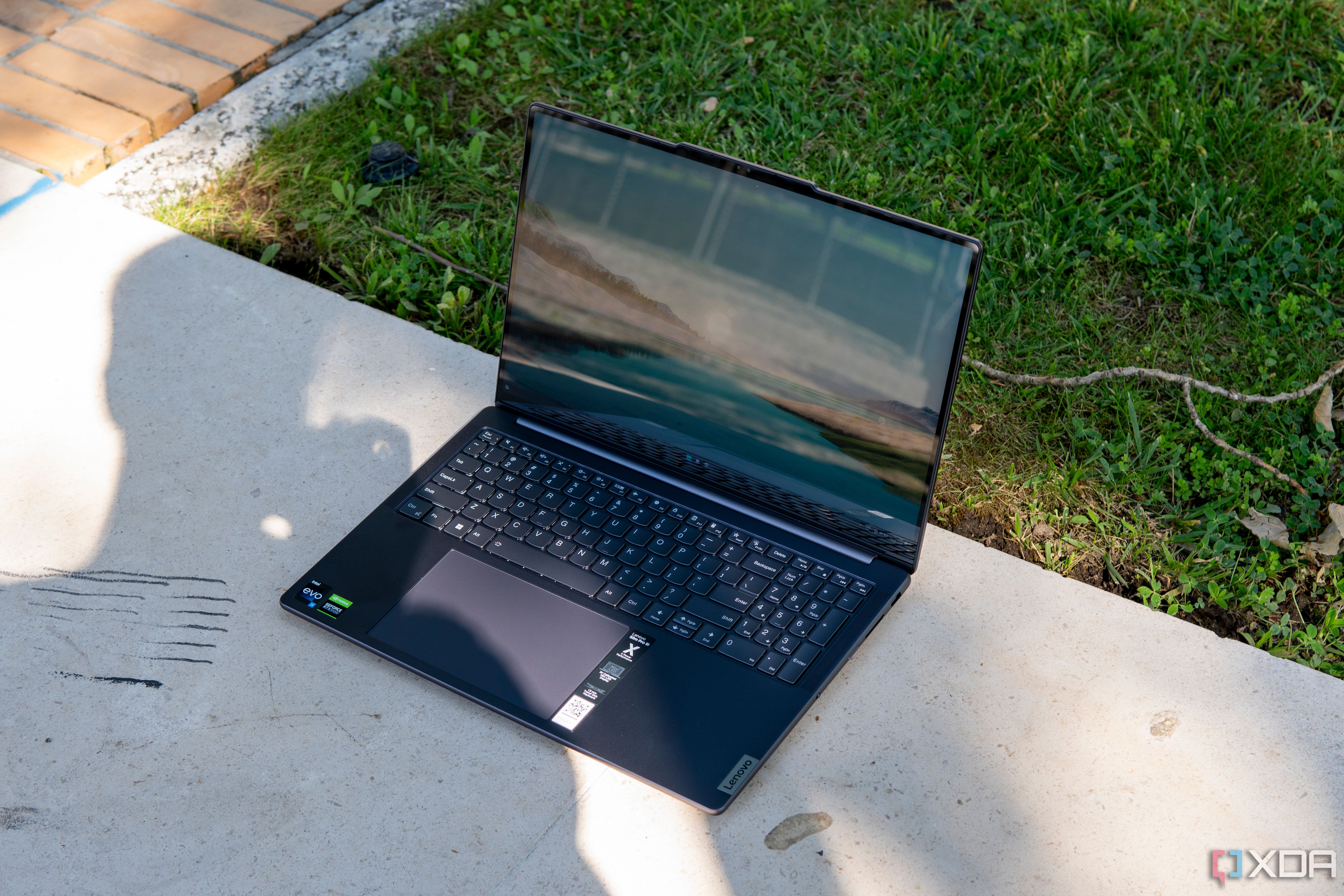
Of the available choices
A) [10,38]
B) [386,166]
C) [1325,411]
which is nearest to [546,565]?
[386,166]

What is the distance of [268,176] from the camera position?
2.29 metres

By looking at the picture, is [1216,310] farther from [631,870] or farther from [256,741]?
[256,741]

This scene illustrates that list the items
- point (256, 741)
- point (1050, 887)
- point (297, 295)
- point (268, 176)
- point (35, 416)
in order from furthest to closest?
1. point (268, 176)
2. point (297, 295)
3. point (35, 416)
4. point (256, 741)
5. point (1050, 887)

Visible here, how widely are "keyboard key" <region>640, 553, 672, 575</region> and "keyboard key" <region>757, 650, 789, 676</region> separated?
0.59 feet

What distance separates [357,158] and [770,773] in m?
1.70

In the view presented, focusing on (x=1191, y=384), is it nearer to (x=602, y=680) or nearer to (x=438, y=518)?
(x=602, y=680)

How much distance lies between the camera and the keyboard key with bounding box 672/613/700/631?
1.35 meters

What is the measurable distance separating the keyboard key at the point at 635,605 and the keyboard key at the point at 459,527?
0.82 feet

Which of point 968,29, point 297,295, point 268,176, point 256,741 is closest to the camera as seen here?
point 256,741

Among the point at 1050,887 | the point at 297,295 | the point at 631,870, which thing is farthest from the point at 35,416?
the point at 1050,887

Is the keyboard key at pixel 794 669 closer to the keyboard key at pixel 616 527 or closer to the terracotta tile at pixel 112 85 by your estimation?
the keyboard key at pixel 616 527

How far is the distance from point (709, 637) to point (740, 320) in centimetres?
41

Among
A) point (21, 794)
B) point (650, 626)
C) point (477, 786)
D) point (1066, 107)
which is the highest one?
point (1066, 107)

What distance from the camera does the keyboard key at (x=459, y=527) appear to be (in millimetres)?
1465
